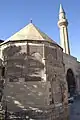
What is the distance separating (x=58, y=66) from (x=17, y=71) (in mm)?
4015

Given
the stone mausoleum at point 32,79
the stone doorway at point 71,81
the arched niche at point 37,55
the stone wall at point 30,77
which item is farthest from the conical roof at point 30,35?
the stone doorway at point 71,81

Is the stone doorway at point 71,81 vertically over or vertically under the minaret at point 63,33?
under

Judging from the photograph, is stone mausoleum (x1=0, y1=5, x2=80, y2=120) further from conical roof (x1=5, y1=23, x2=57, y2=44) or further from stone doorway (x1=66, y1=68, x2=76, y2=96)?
stone doorway (x1=66, y1=68, x2=76, y2=96)

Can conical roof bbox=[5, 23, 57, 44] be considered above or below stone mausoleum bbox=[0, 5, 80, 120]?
above

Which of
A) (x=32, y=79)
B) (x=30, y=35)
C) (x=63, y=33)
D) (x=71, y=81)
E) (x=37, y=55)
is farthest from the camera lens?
(x=63, y=33)

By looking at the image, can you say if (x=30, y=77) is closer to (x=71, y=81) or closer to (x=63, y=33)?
(x=71, y=81)

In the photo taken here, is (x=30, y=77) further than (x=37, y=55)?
No

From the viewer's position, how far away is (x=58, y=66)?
15.1m

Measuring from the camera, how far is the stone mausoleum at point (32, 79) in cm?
1281

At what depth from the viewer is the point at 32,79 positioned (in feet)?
43.3

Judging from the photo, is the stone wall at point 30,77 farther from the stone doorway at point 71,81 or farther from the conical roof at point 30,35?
the stone doorway at point 71,81

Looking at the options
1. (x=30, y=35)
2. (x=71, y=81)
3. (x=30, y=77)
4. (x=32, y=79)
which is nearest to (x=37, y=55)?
(x=30, y=77)

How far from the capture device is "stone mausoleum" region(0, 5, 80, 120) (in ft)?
42.0

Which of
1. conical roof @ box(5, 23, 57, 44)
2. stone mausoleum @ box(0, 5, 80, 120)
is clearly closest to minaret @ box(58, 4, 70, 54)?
conical roof @ box(5, 23, 57, 44)
